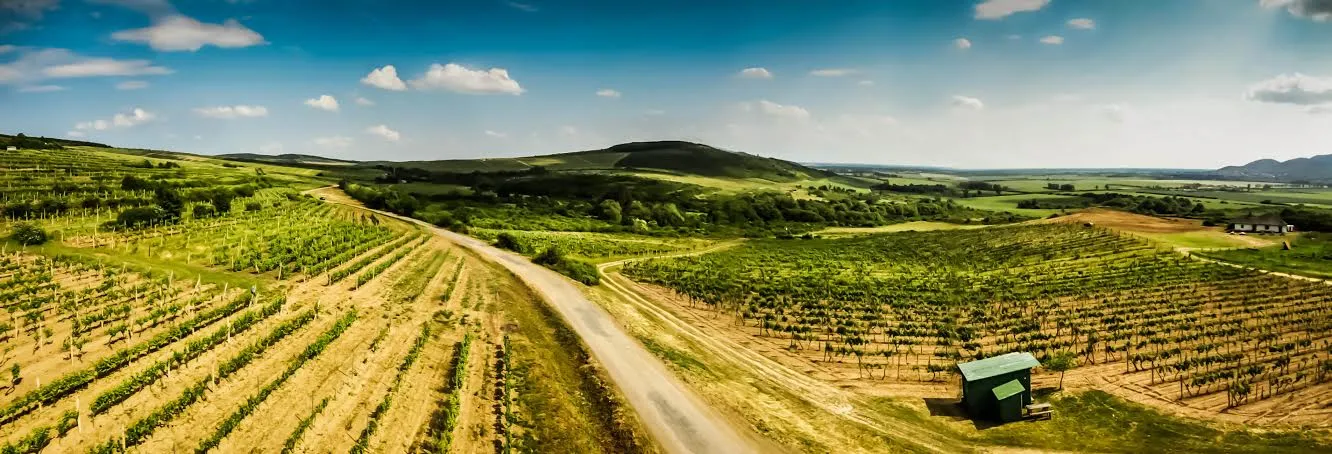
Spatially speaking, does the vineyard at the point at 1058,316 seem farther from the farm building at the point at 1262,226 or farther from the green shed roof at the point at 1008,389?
the farm building at the point at 1262,226

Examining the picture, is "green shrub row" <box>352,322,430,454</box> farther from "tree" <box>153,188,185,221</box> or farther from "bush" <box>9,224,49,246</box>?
"tree" <box>153,188,185,221</box>

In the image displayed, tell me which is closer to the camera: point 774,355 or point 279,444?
point 279,444

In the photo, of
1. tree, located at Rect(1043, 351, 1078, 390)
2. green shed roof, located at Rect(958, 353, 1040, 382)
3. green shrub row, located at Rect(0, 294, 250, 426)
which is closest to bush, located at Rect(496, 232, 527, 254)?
green shrub row, located at Rect(0, 294, 250, 426)

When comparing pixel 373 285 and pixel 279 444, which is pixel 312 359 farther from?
pixel 373 285

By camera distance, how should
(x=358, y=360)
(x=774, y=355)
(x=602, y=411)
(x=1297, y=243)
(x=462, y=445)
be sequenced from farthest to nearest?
(x=1297, y=243), (x=774, y=355), (x=358, y=360), (x=602, y=411), (x=462, y=445)

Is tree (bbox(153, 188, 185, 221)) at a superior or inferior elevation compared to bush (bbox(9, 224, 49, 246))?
superior

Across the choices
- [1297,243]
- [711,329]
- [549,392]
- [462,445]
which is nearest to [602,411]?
[549,392]

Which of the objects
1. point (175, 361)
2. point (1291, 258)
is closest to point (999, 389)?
point (175, 361)

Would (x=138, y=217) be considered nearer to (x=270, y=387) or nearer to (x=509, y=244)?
(x=509, y=244)
